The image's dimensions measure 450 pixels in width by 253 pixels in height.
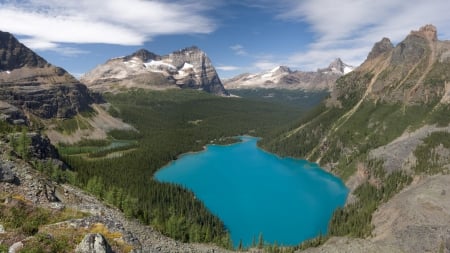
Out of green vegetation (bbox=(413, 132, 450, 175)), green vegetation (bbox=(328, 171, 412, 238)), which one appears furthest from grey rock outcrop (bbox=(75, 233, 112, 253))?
green vegetation (bbox=(413, 132, 450, 175))

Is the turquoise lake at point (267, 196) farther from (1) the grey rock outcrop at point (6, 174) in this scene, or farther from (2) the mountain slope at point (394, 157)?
(1) the grey rock outcrop at point (6, 174)

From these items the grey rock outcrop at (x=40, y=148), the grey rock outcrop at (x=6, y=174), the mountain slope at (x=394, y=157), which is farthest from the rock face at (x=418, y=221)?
the grey rock outcrop at (x=40, y=148)

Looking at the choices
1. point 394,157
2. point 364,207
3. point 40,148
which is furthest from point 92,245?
point 394,157

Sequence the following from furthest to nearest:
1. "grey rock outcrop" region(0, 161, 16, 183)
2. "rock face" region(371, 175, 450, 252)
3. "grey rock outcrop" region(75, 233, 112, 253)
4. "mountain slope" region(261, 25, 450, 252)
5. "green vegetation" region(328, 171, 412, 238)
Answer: "mountain slope" region(261, 25, 450, 252)
"green vegetation" region(328, 171, 412, 238)
"rock face" region(371, 175, 450, 252)
"grey rock outcrop" region(0, 161, 16, 183)
"grey rock outcrop" region(75, 233, 112, 253)

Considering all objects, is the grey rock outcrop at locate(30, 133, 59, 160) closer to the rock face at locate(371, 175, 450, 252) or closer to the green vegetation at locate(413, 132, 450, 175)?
the rock face at locate(371, 175, 450, 252)

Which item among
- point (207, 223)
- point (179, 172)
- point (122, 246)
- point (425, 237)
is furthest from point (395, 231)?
point (179, 172)
